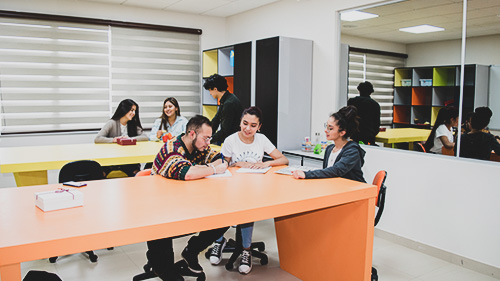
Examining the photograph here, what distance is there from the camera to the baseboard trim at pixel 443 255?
308 centimetres

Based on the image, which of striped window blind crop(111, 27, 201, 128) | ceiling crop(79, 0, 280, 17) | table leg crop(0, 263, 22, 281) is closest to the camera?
table leg crop(0, 263, 22, 281)

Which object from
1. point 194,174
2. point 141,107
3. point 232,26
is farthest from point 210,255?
point 232,26

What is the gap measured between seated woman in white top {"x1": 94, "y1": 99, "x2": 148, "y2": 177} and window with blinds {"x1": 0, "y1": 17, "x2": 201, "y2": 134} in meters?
1.19

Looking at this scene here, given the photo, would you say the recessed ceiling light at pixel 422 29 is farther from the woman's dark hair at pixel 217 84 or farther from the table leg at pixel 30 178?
the table leg at pixel 30 178

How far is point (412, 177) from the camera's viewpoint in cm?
362

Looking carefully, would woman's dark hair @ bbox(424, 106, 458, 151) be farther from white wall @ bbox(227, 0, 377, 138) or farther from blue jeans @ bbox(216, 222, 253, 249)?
blue jeans @ bbox(216, 222, 253, 249)

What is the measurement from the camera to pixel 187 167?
8.57ft

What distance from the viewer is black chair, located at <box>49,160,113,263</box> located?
309 cm

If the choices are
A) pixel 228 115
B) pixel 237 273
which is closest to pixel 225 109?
pixel 228 115

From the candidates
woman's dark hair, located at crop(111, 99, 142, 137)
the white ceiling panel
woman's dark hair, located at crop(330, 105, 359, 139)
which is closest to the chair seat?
woman's dark hair, located at crop(111, 99, 142, 137)

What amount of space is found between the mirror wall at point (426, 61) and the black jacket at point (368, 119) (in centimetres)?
8

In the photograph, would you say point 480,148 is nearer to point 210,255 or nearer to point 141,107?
point 210,255

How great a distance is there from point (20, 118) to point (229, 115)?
9.11 feet

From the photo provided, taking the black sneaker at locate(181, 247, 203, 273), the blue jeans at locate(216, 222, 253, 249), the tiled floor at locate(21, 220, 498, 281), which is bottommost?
the tiled floor at locate(21, 220, 498, 281)
